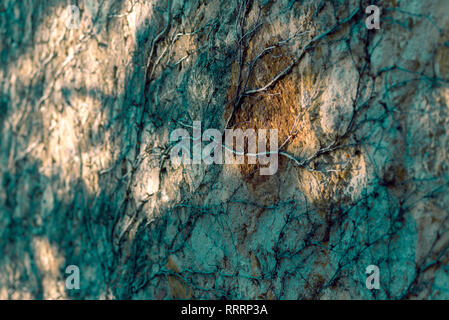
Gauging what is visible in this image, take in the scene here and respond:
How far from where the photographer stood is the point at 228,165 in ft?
5.64

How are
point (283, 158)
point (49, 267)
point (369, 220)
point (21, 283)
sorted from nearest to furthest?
point (369, 220), point (283, 158), point (49, 267), point (21, 283)

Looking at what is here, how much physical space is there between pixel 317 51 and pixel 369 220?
0.55m

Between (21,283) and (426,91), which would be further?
(21,283)

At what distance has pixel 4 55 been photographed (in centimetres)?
297

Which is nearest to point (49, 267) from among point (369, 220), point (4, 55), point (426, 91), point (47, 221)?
point (47, 221)

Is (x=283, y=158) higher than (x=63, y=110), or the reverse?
(x=63, y=110)

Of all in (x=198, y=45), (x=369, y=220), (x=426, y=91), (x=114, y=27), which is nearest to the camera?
(x=426, y=91)

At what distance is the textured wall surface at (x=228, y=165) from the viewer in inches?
48.3

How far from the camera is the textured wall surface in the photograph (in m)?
1.23
